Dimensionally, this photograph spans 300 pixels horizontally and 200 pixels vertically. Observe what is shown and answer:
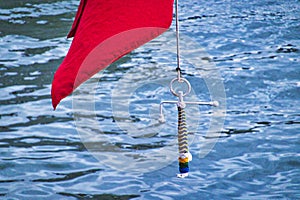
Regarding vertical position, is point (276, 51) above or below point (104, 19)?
below

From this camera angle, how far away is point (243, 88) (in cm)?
873

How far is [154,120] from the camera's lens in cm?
780

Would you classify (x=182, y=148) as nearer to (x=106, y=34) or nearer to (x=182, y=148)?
(x=182, y=148)

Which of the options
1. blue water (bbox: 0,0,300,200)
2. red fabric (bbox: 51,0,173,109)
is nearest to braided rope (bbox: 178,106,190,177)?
red fabric (bbox: 51,0,173,109)

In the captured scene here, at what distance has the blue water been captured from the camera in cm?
606

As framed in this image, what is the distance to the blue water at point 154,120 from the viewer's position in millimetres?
6059

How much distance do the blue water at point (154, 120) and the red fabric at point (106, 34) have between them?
2836 millimetres

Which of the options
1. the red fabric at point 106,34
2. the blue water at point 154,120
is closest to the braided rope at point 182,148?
the red fabric at point 106,34

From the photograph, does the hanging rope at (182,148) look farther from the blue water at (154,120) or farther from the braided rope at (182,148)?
the blue water at (154,120)

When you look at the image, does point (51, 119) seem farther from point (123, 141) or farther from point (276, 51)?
point (276, 51)

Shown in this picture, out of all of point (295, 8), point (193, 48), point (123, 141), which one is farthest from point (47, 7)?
point (123, 141)

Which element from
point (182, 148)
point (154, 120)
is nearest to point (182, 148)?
point (182, 148)

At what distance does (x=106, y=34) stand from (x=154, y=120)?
466cm

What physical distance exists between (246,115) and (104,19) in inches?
191
